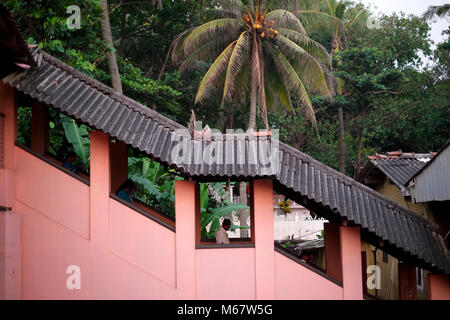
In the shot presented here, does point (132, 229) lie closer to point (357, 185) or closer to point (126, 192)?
point (126, 192)

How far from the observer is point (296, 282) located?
10422mm

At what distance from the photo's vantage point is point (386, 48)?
29188mm

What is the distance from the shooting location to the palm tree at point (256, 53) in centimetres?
2098

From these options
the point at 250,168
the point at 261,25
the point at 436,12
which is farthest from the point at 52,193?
the point at 436,12

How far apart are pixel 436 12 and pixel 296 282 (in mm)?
12786

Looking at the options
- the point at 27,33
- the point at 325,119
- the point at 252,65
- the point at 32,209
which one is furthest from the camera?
the point at 325,119

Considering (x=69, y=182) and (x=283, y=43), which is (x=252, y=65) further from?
(x=69, y=182)

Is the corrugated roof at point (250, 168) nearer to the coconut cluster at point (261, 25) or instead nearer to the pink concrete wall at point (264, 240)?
the pink concrete wall at point (264, 240)

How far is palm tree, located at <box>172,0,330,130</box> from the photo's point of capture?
68.8ft

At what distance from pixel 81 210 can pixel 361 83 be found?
18882mm

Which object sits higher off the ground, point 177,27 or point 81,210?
point 177,27

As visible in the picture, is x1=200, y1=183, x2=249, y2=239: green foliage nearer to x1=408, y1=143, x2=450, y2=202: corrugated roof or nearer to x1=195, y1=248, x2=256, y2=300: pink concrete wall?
x1=195, y1=248, x2=256, y2=300: pink concrete wall

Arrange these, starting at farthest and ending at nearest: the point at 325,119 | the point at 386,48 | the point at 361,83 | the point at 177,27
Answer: the point at 325,119 < the point at 386,48 < the point at 361,83 < the point at 177,27

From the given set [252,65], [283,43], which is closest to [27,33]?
[252,65]
